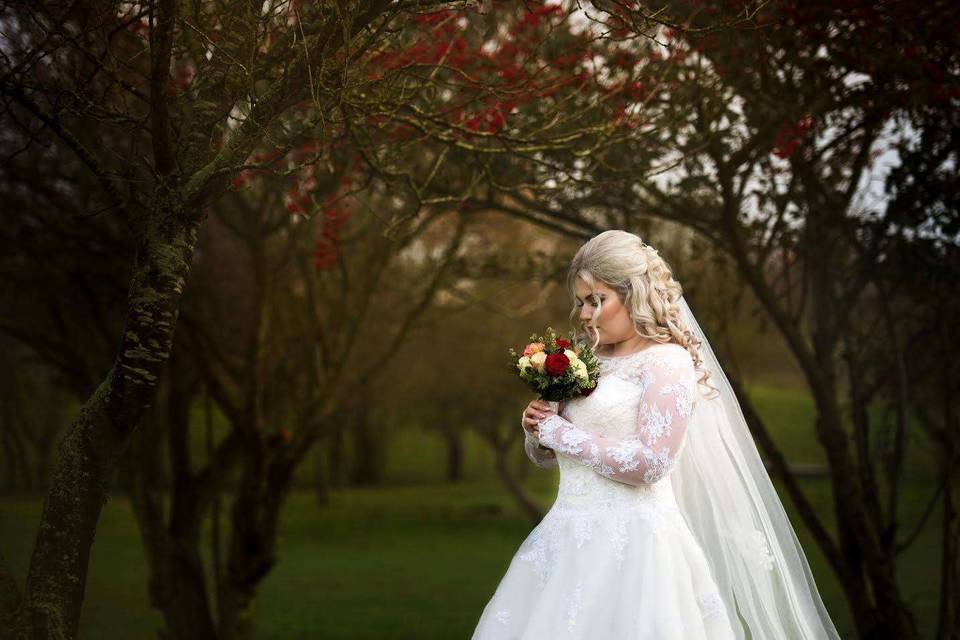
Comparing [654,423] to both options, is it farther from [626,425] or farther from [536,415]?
[536,415]

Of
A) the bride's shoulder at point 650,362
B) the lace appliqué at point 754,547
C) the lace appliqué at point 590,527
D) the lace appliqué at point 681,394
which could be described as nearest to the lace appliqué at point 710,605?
the lace appliqué at point 590,527

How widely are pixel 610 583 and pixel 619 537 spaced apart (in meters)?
0.18

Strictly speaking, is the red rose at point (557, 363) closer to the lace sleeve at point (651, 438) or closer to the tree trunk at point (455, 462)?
the lace sleeve at point (651, 438)

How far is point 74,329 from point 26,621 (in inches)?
323

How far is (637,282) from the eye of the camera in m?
4.36

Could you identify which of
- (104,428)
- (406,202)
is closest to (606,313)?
(104,428)

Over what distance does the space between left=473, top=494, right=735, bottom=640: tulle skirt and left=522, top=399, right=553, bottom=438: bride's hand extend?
352 millimetres

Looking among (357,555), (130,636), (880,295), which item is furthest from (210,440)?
(357,555)

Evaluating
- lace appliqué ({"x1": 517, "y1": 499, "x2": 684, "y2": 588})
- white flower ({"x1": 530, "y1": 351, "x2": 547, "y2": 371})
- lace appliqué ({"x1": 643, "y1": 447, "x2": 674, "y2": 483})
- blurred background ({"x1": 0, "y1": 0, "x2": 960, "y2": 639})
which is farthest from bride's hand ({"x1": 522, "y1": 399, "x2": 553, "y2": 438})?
blurred background ({"x1": 0, "y1": 0, "x2": 960, "y2": 639})

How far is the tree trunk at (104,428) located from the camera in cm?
441

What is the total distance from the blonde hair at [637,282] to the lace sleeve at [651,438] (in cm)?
15

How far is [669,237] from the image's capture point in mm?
12180

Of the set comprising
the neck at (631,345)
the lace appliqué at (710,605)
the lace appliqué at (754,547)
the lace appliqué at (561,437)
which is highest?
the neck at (631,345)

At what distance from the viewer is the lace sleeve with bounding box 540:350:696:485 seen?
4.13 meters
